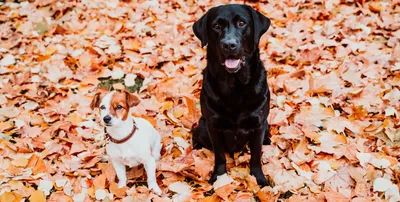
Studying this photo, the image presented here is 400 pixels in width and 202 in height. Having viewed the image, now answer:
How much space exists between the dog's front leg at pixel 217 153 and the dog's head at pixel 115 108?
2.16 feet

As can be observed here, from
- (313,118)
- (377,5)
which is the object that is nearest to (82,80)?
(313,118)

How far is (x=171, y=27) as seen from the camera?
5.82 metres

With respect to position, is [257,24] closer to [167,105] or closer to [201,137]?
[201,137]

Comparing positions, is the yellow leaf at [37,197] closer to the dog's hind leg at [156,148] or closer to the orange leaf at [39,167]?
the orange leaf at [39,167]

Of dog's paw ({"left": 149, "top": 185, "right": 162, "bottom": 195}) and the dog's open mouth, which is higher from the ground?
the dog's open mouth

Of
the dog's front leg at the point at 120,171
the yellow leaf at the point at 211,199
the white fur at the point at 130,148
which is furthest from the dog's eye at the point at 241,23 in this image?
the dog's front leg at the point at 120,171

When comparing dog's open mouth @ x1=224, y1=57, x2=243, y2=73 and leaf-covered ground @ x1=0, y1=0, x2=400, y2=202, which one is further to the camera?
leaf-covered ground @ x1=0, y1=0, x2=400, y2=202

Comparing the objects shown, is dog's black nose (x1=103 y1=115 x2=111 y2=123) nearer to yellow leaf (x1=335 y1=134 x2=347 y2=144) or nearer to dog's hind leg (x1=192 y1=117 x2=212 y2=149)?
dog's hind leg (x1=192 y1=117 x2=212 y2=149)

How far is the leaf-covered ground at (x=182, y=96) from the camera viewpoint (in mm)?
3484

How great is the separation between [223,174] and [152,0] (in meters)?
3.60

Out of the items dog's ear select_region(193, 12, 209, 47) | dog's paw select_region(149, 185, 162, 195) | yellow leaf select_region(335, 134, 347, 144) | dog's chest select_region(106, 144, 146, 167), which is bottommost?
dog's paw select_region(149, 185, 162, 195)

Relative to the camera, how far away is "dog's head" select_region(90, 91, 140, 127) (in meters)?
3.11

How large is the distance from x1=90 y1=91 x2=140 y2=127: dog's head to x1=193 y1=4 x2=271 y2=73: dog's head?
2.39ft

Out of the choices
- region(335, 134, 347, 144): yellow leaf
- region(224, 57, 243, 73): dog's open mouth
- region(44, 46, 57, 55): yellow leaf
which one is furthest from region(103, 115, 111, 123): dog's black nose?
region(44, 46, 57, 55): yellow leaf
